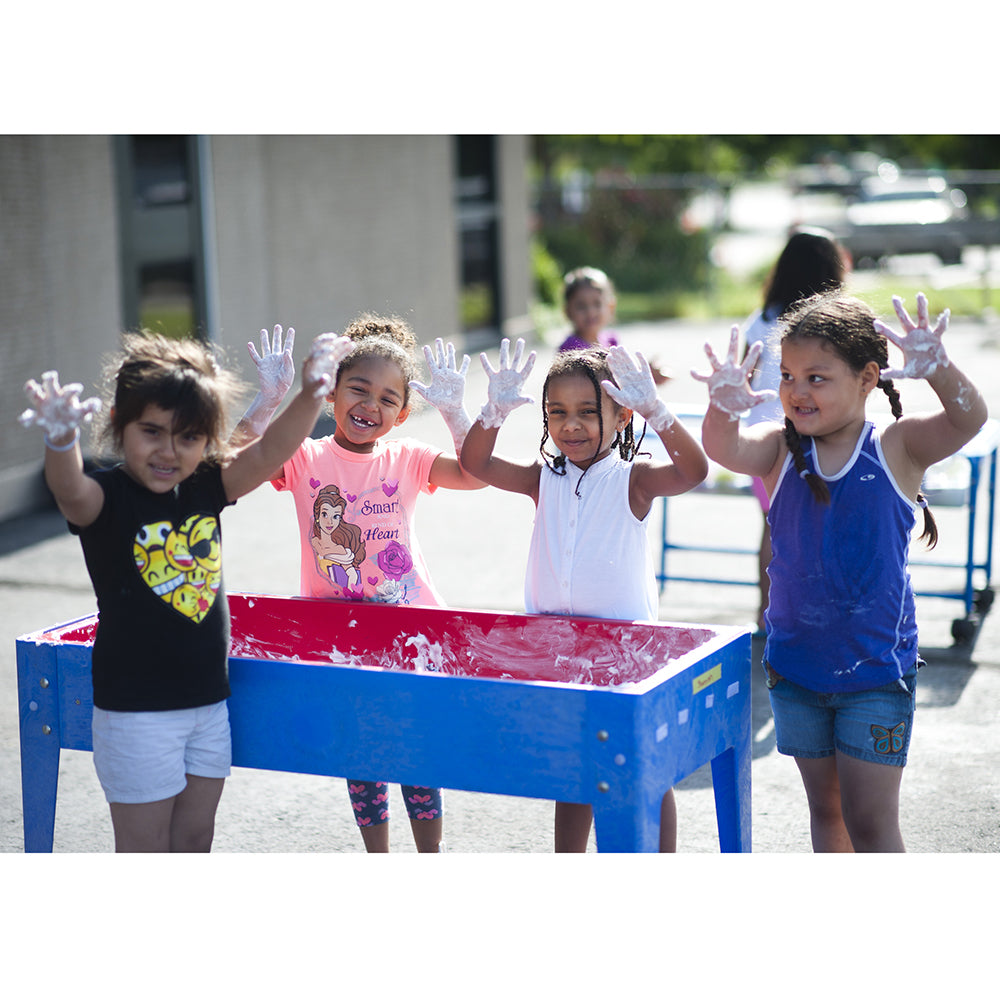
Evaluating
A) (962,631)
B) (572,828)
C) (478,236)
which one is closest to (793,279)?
(962,631)

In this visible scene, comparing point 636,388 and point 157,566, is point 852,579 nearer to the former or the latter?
point 636,388

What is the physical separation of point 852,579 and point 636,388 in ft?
1.89

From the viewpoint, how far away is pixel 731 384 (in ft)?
8.45

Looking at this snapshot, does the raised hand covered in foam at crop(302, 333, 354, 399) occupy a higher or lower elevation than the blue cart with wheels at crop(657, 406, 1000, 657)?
higher

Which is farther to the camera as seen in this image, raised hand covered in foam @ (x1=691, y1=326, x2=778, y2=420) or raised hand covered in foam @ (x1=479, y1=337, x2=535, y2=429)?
raised hand covered in foam @ (x1=479, y1=337, x2=535, y2=429)

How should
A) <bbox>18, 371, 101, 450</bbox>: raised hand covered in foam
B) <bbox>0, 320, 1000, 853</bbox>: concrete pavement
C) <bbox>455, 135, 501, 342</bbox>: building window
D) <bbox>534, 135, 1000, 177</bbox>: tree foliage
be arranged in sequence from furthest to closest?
<bbox>534, 135, 1000, 177</bbox>: tree foliage
<bbox>455, 135, 501, 342</bbox>: building window
<bbox>0, 320, 1000, 853</bbox>: concrete pavement
<bbox>18, 371, 101, 450</bbox>: raised hand covered in foam

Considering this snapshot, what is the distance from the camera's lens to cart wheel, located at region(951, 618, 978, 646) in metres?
4.91

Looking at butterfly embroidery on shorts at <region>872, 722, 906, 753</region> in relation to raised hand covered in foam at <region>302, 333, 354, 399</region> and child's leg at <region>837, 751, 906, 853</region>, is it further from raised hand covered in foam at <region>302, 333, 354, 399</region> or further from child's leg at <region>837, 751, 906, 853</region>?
raised hand covered in foam at <region>302, 333, 354, 399</region>

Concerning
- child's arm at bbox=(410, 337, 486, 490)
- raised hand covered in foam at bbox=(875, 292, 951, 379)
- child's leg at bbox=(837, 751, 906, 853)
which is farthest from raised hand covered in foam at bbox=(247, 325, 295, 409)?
child's leg at bbox=(837, 751, 906, 853)

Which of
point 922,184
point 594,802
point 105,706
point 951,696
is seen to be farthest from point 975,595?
point 922,184

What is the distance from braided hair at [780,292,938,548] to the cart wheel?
92.9 inches

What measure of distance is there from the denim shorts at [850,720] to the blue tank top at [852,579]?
0.03 metres

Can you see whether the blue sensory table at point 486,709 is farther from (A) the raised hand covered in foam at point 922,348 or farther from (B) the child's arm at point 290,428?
(A) the raised hand covered in foam at point 922,348

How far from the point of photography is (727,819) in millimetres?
2859
